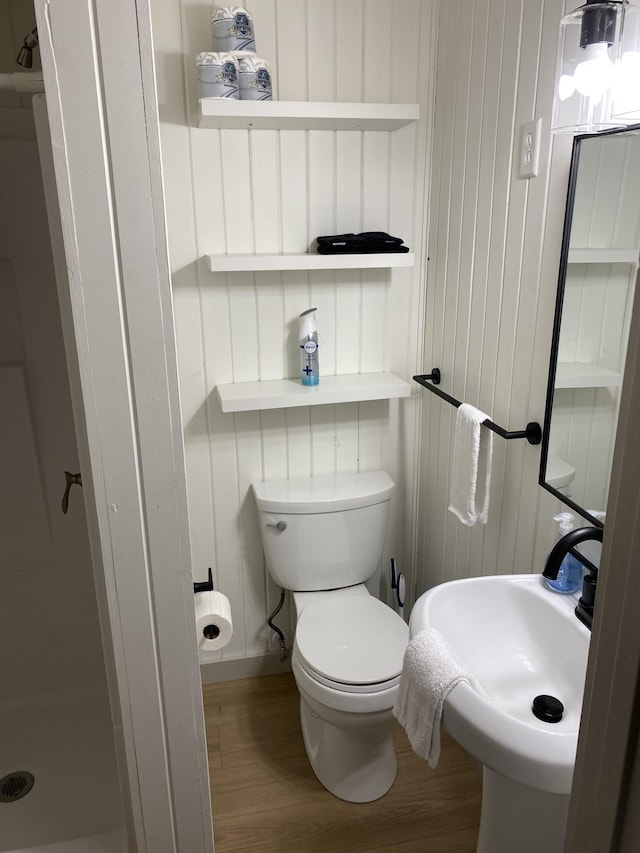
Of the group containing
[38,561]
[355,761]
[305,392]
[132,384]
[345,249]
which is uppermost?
[345,249]

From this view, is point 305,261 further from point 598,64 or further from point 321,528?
point 598,64

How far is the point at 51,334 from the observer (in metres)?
2.01

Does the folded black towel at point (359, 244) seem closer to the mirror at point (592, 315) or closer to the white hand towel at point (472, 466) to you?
the white hand towel at point (472, 466)

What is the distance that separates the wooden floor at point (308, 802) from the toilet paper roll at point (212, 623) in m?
A: 0.95

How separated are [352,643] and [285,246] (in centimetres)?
129

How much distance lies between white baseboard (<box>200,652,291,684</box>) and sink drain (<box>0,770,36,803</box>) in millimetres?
691

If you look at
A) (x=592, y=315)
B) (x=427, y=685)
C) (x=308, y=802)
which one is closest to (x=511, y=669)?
(x=427, y=685)

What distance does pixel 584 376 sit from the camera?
149 cm

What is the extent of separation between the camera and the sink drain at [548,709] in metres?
1.28

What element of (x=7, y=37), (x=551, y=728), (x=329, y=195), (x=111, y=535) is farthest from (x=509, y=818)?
(x=7, y=37)

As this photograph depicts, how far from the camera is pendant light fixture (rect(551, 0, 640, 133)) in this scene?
119 cm

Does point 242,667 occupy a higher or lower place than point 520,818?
lower

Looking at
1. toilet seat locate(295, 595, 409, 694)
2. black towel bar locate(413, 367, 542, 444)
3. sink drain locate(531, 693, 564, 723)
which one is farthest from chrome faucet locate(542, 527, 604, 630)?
toilet seat locate(295, 595, 409, 694)

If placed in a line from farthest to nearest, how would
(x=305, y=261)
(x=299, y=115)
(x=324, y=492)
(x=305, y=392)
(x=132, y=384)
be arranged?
(x=324, y=492) → (x=305, y=392) → (x=305, y=261) → (x=299, y=115) → (x=132, y=384)
